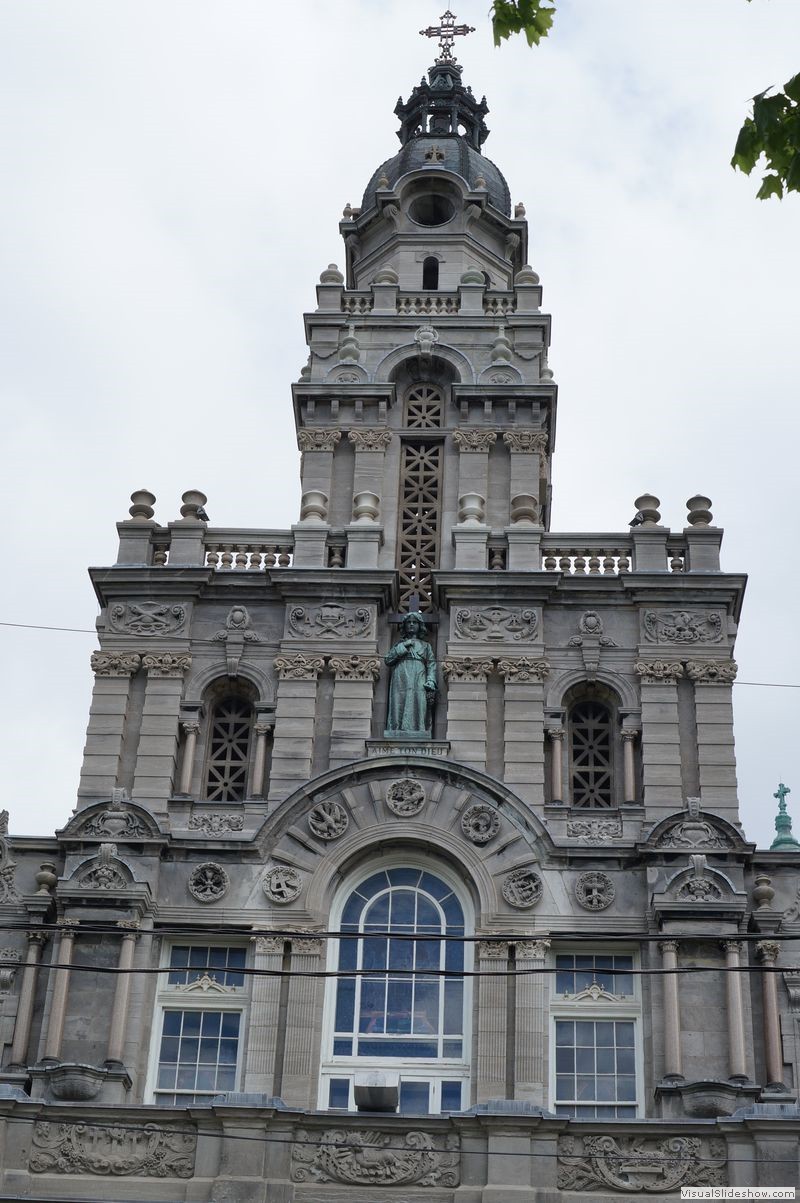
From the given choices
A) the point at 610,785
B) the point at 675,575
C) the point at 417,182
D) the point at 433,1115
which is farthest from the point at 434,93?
the point at 433,1115

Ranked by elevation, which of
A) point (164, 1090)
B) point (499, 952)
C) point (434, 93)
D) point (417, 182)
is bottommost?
point (164, 1090)

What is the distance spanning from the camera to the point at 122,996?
29672mm

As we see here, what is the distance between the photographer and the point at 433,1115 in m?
27.7

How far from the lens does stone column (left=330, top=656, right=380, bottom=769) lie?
32656 millimetres

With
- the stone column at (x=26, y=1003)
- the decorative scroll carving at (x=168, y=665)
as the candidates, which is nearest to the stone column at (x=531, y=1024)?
the stone column at (x=26, y=1003)

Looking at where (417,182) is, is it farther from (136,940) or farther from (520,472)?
(136,940)

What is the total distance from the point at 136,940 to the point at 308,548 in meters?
8.66

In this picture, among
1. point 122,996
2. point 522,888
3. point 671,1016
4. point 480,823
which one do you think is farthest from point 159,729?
point 671,1016

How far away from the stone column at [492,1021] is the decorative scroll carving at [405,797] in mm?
2645

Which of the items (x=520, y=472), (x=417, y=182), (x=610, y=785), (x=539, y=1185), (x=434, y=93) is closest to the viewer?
(x=539, y=1185)

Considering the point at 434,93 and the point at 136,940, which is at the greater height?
the point at 434,93

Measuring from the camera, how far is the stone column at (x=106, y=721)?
3256 centimetres

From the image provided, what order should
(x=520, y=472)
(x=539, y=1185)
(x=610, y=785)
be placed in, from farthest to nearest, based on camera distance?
(x=520, y=472)
(x=610, y=785)
(x=539, y=1185)

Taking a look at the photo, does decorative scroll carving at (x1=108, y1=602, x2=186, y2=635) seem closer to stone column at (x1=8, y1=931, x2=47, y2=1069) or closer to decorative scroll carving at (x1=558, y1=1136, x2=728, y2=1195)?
stone column at (x1=8, y1=931, x2=47, y2=1069)
